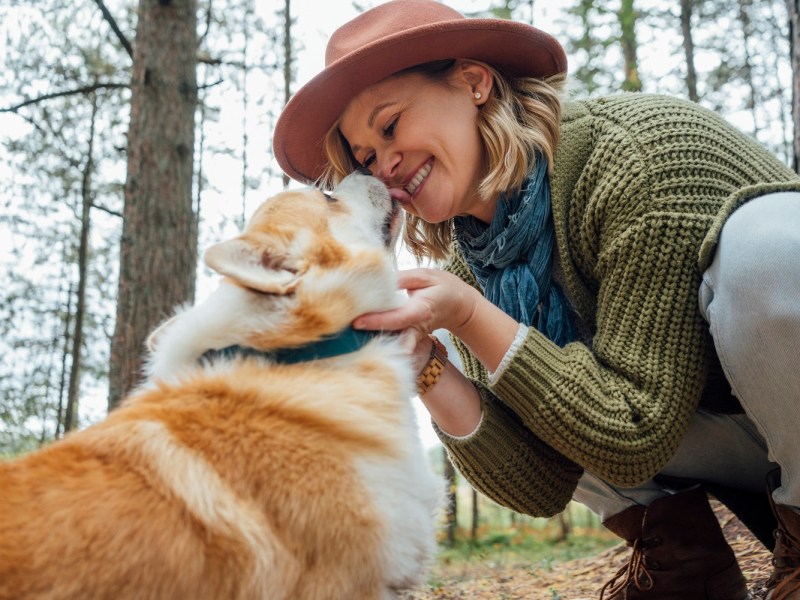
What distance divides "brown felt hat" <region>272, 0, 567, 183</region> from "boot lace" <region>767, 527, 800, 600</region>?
1.86 metres

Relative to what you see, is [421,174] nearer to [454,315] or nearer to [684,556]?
[454,315]

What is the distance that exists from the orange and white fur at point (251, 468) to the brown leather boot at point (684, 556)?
977mm

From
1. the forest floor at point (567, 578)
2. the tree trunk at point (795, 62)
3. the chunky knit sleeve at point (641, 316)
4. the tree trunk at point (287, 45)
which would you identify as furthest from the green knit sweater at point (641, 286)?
the tree trunk at point (287, 45)

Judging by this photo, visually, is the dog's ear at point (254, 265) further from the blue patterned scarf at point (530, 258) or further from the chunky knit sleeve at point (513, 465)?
the chunky knit sleeve at point (513, 465)

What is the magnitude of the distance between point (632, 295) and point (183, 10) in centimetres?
337

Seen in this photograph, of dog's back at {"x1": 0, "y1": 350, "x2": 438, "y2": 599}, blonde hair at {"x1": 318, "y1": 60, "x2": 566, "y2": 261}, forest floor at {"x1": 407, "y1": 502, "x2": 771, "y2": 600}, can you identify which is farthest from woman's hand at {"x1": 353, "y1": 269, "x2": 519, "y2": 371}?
forest floor at {"x1": 407, "y1": 502, "x2": 771, "y2": 600}

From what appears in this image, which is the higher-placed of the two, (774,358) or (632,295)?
(632,295)

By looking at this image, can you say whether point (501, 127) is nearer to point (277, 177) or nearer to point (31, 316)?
point (277, 177)

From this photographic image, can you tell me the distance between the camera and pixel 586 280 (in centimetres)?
244

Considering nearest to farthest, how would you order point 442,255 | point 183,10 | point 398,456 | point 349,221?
point 398,456 → point 349,221 → point 442,255 → point 183,10

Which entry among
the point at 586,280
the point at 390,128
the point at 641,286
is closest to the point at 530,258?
the point at 586,280

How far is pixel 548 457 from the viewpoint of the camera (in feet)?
8.09

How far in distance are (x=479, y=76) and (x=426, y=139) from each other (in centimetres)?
37

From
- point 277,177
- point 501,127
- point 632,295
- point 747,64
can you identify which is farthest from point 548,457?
point 747,64
